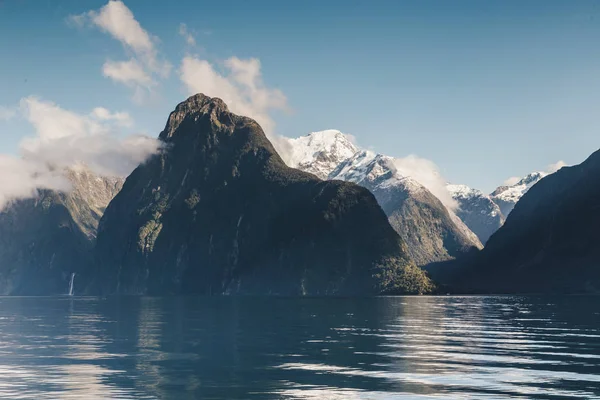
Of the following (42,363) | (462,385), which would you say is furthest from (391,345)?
(42,363)

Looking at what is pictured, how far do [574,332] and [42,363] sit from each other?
2826 inches

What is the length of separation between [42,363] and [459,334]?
56358 millimetres

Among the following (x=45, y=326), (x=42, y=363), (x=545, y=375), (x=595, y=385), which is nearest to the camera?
(x=595, y=385)

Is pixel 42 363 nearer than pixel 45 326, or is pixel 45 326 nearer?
pixel 42 363

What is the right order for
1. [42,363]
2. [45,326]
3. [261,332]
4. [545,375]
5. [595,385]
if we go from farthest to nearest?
[45,326], [261,332], [42,363], [545,375], [595,385]

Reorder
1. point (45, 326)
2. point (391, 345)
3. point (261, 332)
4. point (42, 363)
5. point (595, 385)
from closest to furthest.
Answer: point (595, 385)
point (42, 363)
point (391, 345)
point (261, 332)
point (45, 326)

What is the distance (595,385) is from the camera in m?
57.7

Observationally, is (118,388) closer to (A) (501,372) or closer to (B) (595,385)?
(A) (501,372)

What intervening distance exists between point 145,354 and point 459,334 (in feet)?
147

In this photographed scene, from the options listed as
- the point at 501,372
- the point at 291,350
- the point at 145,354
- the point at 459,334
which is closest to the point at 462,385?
the point at 501,372

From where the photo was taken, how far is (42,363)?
245ft

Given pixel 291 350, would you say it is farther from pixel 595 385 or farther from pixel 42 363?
pixel 595 385

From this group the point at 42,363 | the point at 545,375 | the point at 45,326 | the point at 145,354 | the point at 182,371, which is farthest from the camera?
the point at 45,326

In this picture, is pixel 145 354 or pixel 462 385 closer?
pixel 462 385
